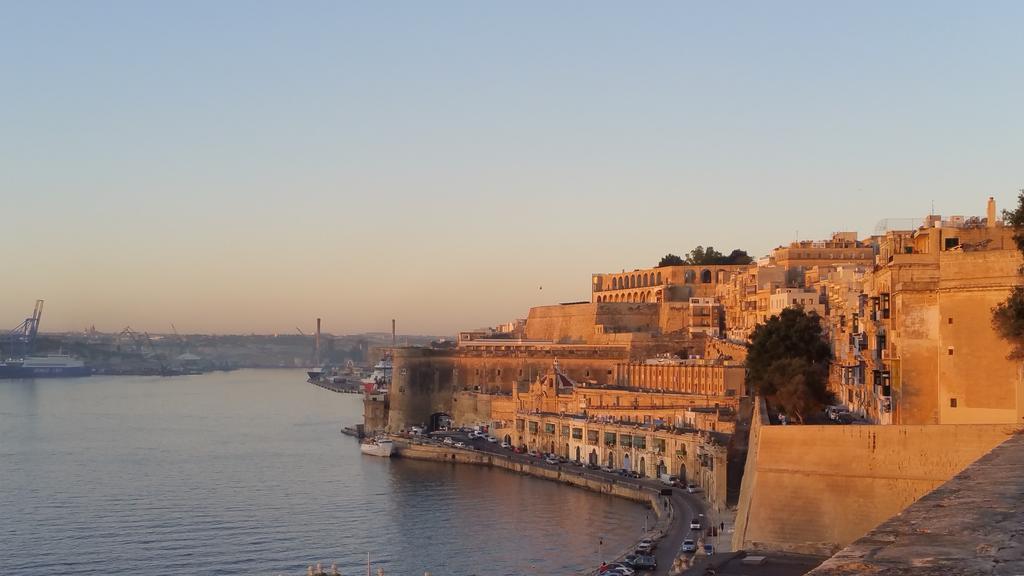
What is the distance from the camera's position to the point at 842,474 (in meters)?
11.2

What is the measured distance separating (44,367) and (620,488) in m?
96.5

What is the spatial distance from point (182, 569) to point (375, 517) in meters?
5.99

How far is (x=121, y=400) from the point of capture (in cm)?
6631

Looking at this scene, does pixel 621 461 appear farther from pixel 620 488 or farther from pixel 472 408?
pixel 472 408

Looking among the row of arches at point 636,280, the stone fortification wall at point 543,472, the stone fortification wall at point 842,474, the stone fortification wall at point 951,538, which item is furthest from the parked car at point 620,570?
the row of arches at point 636,280

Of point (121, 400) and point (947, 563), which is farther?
point (121, 400)

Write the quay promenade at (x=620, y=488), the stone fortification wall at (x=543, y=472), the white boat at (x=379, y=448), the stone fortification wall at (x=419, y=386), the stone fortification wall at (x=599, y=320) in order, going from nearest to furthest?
the quay promenade at (x=620, y=488) < the stone fortification wall at (x=543, y=472) < the white boat at (x=379, y=448) < the stone fortification wall at (x=419, y=386) < the stone fortification wall at (x=599, y=320)

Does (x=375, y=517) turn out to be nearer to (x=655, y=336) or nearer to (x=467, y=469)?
(x=467, y=469)

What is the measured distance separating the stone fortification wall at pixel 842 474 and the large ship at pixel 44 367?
4147 inches

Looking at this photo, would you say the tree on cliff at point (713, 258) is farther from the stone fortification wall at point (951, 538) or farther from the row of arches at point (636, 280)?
the stone fortification wall at point (951, 538)

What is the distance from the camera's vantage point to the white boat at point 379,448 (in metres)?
33.6

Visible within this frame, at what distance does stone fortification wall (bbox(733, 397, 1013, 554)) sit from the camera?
33.8ft

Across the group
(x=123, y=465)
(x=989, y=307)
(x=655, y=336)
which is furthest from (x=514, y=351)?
(x=989, y=307)

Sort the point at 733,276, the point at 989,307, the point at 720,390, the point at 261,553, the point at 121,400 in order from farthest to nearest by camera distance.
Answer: the point at 121,400 < the point at 733,276 < the point at 720,390 < the point at 261,553 < the point at 989,307
